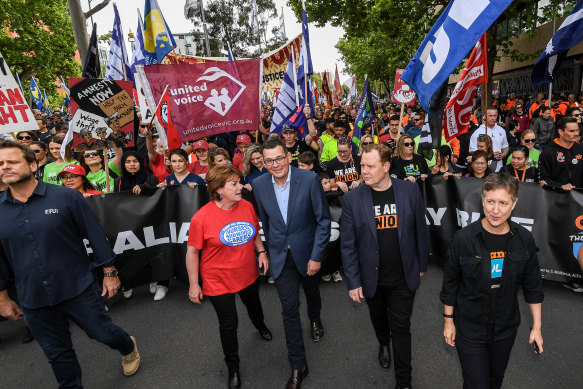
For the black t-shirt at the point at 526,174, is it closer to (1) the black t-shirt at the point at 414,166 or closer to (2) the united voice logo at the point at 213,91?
(1) the black t-shirt at the point at 414,166

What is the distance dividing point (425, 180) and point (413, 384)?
2.88 metres

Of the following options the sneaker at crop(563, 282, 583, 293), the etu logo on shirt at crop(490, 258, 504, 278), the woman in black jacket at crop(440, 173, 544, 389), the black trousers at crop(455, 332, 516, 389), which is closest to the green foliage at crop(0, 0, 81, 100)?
the woman in black jacket at crop(440, 173, 544, 389)

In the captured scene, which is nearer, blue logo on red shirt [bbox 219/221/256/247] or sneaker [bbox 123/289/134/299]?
blue logo on red shirt [bbox 219/221/256/247]

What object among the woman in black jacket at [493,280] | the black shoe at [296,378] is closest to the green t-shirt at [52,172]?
the black shoe at [296,378]

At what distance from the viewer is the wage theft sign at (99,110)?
5.03m

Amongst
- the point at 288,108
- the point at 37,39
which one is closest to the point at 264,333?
the point at 288,108

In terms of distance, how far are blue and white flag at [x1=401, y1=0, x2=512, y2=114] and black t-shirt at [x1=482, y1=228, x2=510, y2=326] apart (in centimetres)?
171

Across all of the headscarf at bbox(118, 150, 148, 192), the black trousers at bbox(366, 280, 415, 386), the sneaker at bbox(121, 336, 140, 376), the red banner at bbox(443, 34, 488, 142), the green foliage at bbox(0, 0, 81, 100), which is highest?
the green foliage at bbox(0, 0, 81, 100)

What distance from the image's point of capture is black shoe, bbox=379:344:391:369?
325cm

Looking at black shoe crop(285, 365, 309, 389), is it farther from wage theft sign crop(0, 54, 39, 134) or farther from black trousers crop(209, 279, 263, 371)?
wage theft sign crop(0, 54, 39, 134)

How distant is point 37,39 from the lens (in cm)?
2147

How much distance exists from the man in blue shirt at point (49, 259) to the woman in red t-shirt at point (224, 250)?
77 cm

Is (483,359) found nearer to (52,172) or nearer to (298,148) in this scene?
(298,148)

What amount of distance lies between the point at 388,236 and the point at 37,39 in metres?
26.9
